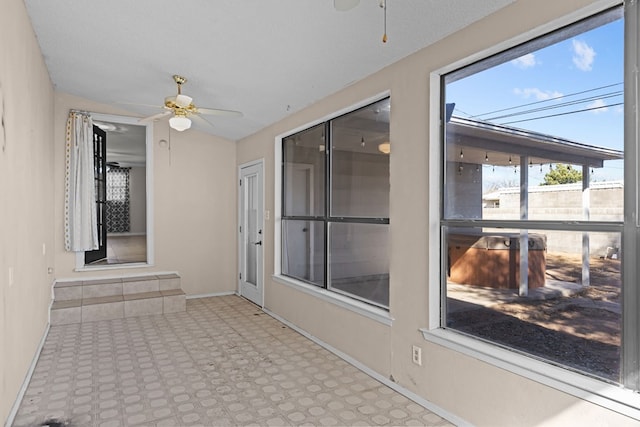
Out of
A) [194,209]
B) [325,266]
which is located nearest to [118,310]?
[194,209]

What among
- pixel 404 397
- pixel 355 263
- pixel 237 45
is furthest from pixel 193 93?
pixel 404 397

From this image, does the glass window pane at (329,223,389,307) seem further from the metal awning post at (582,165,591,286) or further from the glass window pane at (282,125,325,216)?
the metal awning post at (582,165,591,286)

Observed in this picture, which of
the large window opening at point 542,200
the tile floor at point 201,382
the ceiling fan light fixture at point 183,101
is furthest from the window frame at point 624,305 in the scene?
the ceiling fan light fixture at point 183,101

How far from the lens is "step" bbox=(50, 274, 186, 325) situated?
4.69m

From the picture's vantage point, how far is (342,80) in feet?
11.2

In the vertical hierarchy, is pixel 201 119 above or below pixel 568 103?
above

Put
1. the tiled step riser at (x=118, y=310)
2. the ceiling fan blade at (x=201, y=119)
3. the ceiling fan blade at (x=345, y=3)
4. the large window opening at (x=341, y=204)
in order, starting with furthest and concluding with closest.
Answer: the tiled step riser at (x=118, y=310), the ceiling fan blade at (x=201, y=119), the large window opening at (x=341, y=204), the ceiling fan blade at (x=345, y=3)

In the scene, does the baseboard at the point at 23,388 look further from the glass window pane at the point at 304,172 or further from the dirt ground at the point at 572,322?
the dirt ground at the point at 572,322

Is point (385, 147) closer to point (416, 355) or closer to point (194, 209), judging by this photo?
point (416, 355)

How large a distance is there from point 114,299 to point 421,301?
4.08 m

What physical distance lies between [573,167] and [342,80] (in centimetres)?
202

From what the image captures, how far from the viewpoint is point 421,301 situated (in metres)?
2.75

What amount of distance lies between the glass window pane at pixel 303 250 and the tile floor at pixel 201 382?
0.66 meters

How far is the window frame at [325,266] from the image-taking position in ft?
10.5
